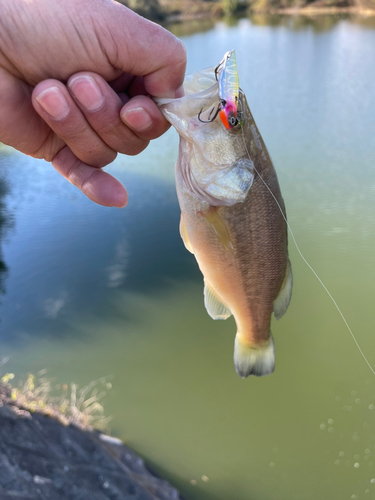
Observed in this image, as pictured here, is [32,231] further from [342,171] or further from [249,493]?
[342,171]

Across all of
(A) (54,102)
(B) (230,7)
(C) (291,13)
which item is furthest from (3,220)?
(B) (230,7)

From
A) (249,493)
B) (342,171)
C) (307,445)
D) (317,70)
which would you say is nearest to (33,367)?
(249,493)

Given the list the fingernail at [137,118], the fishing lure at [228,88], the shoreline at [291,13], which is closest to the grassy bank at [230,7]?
the shoreline at [291,13]

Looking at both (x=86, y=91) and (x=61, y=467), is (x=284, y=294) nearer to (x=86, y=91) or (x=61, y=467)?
(x=86, y=91)

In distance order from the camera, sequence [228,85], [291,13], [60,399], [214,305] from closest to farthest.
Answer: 1. [228,85]
2. [214,305]
3. [60,399]
4. [291,13]

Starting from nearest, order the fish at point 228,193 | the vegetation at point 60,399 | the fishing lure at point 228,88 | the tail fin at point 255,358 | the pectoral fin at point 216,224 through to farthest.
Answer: the fishing lure at point 228,88 → the fish at point 228,193 → the pectoral fin at point 216,224 → the tail fin at point 255,358 → the vegetation at point 60,399

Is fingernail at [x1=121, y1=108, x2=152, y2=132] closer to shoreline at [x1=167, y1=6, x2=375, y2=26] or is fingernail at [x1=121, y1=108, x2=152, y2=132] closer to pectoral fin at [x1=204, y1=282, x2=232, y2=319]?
pectoral fin at [x1=204, y1=282, x2=232, y2=319]

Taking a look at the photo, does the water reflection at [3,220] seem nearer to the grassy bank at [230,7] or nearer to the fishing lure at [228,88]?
the fishing lure at [228,88]
